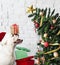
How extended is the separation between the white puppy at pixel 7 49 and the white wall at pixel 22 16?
404 mm

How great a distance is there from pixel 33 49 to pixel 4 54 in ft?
1.48

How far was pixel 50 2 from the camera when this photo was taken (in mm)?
1343

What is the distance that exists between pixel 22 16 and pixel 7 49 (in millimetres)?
456

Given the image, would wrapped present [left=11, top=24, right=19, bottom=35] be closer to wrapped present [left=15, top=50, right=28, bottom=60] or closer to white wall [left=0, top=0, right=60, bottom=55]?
wrapped present [left=15, top=50, right=28, bottom=60]

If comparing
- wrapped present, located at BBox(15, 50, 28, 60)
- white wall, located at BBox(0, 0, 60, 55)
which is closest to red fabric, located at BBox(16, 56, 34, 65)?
wrapped present, located at BBox(15, 50, 28, 60)

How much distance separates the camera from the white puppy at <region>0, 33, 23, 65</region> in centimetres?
91

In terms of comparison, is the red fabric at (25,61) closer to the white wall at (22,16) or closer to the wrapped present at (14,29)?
the wrapped present at (14,29)

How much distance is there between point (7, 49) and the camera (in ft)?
3.05

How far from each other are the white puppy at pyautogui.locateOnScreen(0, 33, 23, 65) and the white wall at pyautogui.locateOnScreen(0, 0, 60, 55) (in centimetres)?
40

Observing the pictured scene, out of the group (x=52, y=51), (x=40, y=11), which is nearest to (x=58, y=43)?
(x=52, y=51)

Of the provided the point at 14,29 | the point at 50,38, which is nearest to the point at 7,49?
the point at 14,29

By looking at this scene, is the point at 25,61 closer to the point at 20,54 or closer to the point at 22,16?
the point at 20,54

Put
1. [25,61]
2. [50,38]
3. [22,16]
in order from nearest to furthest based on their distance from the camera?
[50,38], [25,61], [22,16]

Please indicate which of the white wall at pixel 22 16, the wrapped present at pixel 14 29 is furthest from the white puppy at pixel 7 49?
the white wall at pixel 22 16
